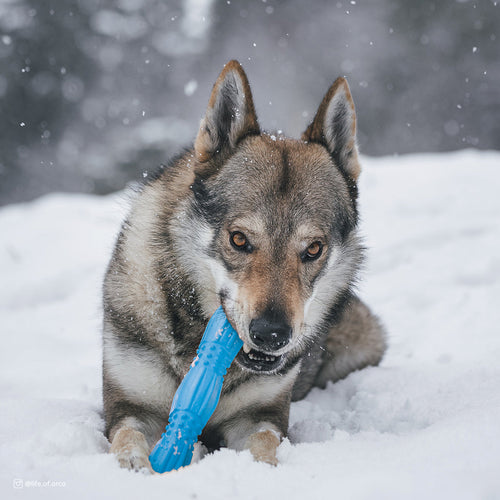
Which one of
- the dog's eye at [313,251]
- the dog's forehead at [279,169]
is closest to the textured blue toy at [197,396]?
the dog's eye at [313,251]

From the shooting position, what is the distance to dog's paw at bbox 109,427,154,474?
186 cm

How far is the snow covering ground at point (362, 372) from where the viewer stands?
63.6 inches

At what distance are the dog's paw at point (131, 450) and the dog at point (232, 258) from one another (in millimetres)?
20

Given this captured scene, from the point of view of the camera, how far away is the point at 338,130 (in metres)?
2.65

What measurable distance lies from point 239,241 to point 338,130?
0.84 meters

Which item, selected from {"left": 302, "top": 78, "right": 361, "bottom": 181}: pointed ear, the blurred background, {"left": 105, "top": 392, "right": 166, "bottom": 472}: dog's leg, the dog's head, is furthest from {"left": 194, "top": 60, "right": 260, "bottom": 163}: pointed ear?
the blurred background

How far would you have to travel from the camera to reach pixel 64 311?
185 inches

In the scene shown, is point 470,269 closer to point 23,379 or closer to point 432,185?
point 432,185

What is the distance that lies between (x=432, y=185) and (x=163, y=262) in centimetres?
539

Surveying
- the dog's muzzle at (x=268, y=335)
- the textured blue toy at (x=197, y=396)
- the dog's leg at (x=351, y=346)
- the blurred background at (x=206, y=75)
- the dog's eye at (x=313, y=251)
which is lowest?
the blurred background at (x=206, y=75)

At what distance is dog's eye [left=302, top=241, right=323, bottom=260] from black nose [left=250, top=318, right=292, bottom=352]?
1.39ft

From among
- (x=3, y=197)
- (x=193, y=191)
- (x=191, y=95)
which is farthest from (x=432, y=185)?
(x=3, y=197)

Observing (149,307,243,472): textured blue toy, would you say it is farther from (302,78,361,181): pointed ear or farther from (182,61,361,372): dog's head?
(302,78,361,181): pointed ear

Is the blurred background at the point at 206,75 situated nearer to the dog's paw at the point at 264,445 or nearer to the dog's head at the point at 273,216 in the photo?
the dog's head at the point at 273,216
